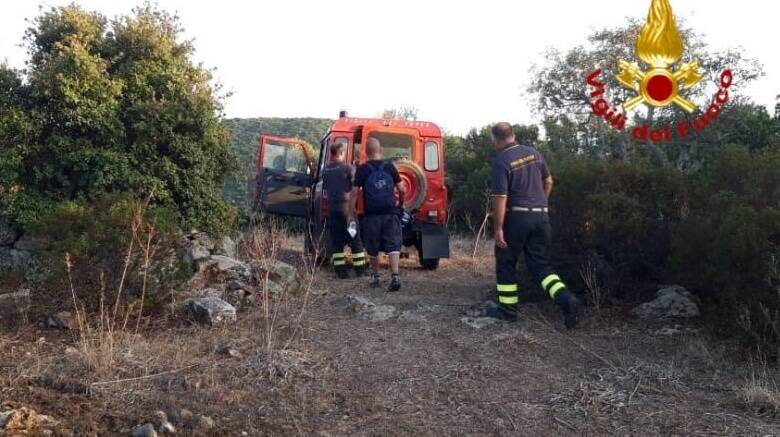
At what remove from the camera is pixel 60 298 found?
5.67 metres

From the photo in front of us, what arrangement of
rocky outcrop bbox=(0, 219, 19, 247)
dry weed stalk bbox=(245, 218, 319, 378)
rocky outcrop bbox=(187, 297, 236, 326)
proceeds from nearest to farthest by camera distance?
dry weed stalk bbox=(245, 218, 319, 378) → rocky outcrop bbox=(187, 297, 236, 326) → rocky outcrop bbox=(0, 219, 19, 247)

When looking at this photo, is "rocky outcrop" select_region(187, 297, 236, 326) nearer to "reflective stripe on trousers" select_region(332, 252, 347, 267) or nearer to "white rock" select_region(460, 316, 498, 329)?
"white rock" select_region(460, 316, 498, 329)

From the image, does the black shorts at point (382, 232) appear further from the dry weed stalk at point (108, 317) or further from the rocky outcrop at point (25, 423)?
the rocky outcrop at point (25, 423)

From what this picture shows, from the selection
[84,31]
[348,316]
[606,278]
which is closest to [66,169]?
[84,31]

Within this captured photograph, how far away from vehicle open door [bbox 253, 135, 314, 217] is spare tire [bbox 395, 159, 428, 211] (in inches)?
82.8

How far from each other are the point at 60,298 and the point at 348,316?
2.35 meters

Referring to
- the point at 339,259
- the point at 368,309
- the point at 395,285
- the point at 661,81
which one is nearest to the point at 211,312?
the point at 368,309

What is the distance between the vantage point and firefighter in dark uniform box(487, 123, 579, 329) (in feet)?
20.0

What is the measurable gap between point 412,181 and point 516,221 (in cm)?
350

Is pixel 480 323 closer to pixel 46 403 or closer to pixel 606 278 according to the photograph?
pixel 606 278

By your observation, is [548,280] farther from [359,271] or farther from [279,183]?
[279,183]

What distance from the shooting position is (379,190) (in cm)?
797

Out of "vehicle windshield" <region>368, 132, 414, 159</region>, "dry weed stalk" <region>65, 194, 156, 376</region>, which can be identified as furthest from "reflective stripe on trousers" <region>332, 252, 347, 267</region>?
"dry weed stalk" <region>65, 194, 156, 376</region>

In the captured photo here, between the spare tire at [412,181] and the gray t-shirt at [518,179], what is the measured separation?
3.26 metres
